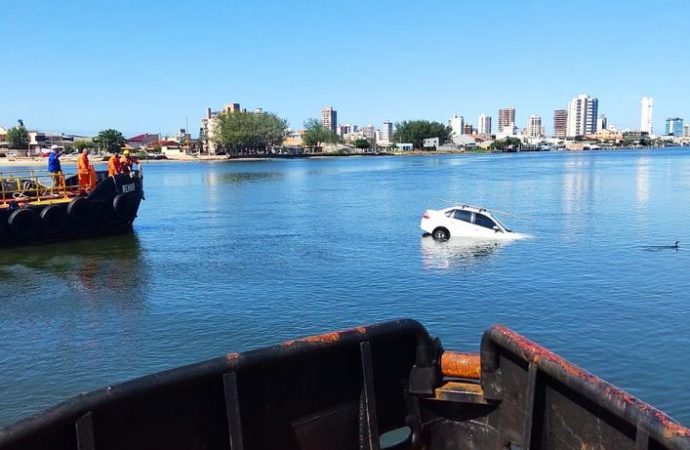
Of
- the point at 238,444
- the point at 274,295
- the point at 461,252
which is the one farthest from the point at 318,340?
the point at 461,252

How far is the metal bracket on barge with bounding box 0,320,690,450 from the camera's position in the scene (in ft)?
13.7

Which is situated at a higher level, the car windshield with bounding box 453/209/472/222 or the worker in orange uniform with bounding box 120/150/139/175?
the worker in orange uniform with bounding box 120/150/139/175

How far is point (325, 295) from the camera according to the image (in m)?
17.5

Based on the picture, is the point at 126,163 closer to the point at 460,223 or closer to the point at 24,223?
the point at 24,223

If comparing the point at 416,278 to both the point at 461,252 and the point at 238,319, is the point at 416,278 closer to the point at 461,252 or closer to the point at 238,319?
the point at 461,252

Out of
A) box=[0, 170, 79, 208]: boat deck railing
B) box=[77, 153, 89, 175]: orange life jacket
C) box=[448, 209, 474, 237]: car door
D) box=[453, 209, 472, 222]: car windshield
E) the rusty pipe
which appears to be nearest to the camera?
the rusty pipe

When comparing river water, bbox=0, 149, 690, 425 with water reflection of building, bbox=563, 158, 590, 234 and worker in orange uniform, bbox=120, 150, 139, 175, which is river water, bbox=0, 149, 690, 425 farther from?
worker in orange uniform, bbox=120, 150, 139, 175

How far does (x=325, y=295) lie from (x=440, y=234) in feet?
38.1

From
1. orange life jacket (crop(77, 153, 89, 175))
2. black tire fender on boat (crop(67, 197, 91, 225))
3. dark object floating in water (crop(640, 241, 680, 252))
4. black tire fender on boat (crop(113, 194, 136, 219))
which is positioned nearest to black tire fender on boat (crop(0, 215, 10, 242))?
black tire fender on boat (crop(67, 197, 91, 225))

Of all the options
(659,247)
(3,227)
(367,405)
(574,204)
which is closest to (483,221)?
(659,247)

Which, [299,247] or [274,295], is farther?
[299,247]

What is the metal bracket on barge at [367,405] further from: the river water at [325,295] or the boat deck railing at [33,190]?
the boat deck railing at [33,190]

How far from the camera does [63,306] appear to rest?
54.5ft

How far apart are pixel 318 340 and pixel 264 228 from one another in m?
30.1
